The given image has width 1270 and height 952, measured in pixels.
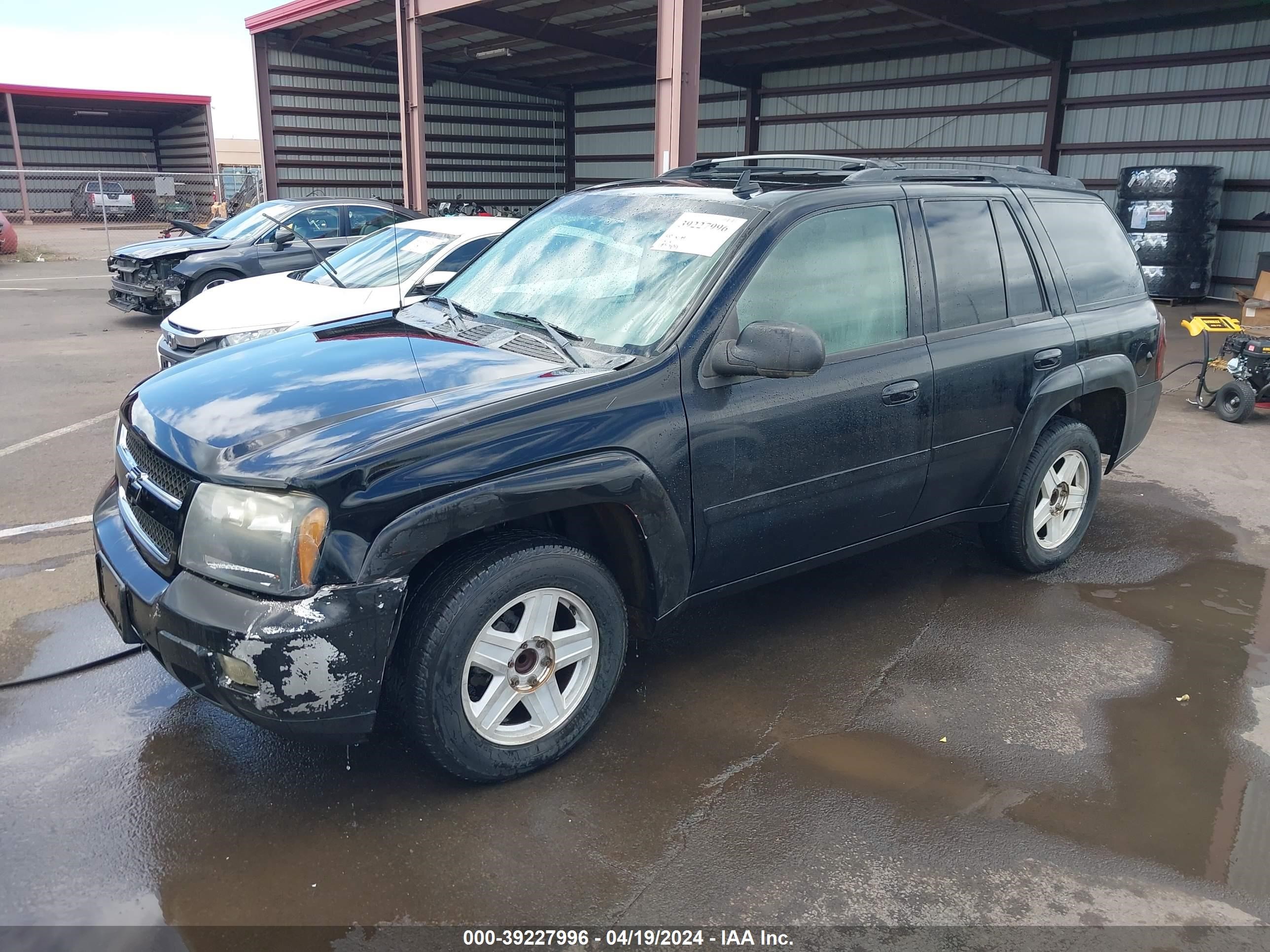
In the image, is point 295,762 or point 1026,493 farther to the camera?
point 1026,493

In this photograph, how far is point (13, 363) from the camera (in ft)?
31.6

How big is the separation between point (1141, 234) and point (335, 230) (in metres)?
11.6

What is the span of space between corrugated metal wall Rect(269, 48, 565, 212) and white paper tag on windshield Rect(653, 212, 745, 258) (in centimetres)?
2009

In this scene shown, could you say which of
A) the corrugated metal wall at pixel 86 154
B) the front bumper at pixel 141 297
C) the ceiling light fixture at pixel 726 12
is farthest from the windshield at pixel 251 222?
the corrugated metal wall at pixel 86 154

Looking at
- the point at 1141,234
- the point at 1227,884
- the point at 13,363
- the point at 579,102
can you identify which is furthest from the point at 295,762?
the point at 579,102

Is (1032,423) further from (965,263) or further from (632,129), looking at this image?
(632,129)

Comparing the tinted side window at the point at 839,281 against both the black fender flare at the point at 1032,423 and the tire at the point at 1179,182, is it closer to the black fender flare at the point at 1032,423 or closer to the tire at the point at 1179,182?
the black fender flare at the point at 1032,423

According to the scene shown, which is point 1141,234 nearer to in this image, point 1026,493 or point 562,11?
point 562,11

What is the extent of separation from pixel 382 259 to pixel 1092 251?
528 centimetres

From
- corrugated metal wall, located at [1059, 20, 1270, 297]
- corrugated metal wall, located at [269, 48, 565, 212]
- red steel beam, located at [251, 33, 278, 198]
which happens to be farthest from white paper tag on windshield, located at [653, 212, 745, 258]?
Answer: corrugated metal wall, located at [269, 48, 565, 212]

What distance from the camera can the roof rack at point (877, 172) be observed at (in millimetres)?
4023

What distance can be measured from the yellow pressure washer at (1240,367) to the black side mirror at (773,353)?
583cm

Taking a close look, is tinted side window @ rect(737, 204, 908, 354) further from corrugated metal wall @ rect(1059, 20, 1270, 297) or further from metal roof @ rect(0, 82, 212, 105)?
metal roof @ rect(0, 82, 212, 105)

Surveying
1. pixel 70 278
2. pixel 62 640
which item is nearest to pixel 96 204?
pixel 70 278
